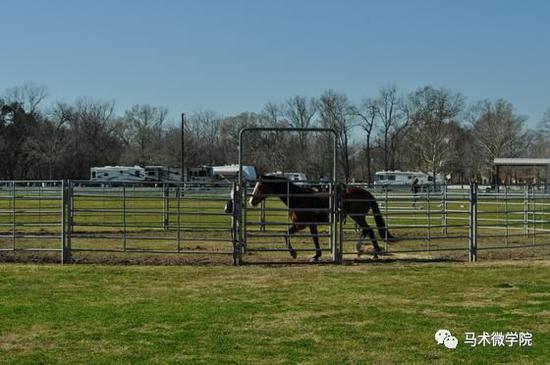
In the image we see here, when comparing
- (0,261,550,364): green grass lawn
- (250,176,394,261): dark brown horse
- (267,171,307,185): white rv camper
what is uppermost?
(267,171,307,185): white rv camper

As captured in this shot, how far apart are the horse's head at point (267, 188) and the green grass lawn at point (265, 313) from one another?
1.76 m

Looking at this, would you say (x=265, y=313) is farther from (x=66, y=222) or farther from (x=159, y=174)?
(x=159, y=174)

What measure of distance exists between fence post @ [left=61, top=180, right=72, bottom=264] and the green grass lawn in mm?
1237

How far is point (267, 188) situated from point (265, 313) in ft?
19.0

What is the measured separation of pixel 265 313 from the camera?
7.97 meters

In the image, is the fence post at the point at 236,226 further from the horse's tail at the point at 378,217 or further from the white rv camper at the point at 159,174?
the white rv camper at the point at 159,174

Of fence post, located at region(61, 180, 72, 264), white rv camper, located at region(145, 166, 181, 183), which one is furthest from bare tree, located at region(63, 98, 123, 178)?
fence post, located at region(61, 180, 72, 264)

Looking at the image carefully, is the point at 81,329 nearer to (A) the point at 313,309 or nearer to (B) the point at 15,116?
(A) the point at 313,309

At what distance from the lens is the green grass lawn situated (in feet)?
20.1

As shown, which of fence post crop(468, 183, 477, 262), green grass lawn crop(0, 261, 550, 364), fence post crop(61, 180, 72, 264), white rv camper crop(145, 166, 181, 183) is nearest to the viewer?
green grass lawn crop(0, 261, 550, 364)

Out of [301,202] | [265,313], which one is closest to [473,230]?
[301,202]

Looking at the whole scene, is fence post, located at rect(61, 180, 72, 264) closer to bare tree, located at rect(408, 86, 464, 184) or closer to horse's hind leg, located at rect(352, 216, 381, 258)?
horse's hind leg, located at rect(352, 216, 381, 258)

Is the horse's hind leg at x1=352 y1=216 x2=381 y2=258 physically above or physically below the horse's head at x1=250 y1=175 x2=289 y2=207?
below

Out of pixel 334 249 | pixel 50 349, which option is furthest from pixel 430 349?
pixel 334 249
